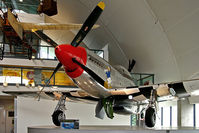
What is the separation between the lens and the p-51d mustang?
513 cm

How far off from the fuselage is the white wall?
433cm

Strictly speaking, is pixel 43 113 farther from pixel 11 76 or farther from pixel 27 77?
pixel 11 76

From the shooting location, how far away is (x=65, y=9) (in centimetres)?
1820

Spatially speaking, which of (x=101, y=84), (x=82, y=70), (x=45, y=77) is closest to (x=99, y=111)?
(x=101, y=84)

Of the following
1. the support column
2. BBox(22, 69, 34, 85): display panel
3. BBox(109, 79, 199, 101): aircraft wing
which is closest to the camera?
BBox(109, 79, 199, 101): aircraft wing

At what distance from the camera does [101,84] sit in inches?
228

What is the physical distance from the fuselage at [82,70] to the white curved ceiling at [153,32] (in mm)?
5516

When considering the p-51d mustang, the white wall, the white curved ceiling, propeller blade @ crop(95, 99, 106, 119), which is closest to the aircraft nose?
the p-51d mustang

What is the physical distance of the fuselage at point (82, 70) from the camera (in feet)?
16.4

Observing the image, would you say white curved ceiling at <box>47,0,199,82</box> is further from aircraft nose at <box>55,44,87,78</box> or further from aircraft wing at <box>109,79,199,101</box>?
aircraft nose at <box>55,44,87,78</box>

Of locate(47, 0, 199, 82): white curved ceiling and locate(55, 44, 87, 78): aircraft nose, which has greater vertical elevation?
locate(47, 0, 199, 82): white curved ceiling

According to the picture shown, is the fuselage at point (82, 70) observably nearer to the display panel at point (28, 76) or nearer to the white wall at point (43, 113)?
the white wall at point (43, 113)

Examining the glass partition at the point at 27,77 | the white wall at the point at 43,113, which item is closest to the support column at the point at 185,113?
the white wall at the point at 43,113

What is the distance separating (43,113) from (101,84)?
5.25 m
